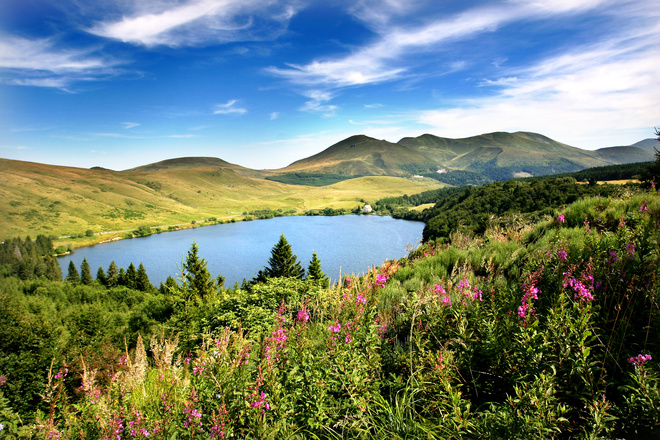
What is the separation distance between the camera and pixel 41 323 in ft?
65.6

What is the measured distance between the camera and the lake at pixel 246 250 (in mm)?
68062

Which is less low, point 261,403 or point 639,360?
point 639,360

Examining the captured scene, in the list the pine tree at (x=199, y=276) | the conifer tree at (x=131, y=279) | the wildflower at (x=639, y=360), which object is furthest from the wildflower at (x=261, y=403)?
the conifer tree at (x=131, y=279)

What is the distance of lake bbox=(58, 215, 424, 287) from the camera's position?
223 feet

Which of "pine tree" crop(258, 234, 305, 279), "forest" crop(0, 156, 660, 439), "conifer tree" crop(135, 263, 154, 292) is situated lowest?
"conifer tree" crop(135, 263, 154, 292)

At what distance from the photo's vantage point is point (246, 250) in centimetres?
8994

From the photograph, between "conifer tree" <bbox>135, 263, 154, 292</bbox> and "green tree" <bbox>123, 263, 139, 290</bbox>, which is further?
"green tree" <bbox>123, 263, 139, 290</bbox>

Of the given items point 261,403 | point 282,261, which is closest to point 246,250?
A: point 282,261

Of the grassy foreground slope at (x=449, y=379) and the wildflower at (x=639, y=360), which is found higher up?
the wildflower at (x=639, y=360)

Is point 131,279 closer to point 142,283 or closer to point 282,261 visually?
point 142,283

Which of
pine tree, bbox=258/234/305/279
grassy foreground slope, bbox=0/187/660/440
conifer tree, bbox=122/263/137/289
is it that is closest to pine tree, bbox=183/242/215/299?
pine tree, bbox=258/234/305/279

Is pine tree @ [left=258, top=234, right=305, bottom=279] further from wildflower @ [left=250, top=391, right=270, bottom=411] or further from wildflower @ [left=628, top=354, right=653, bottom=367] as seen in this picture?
wildflower @ [left=628, top=354, right=653, bottom=367]

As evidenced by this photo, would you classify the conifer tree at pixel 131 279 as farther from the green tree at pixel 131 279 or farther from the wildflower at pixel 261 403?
the wildflower at pixel 261 403

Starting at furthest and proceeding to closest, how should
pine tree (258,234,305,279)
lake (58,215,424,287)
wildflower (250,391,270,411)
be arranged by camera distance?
lake (58,215,424,287), pine tree (258,234,305,279), wildflower (250,391,270,411)
